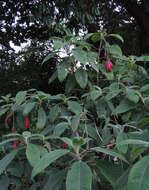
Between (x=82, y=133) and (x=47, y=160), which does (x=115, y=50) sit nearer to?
(x=82, y=133)

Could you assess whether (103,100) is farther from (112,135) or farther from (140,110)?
(112,135)

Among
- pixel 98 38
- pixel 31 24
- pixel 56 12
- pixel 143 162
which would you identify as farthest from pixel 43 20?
pixel 143 162

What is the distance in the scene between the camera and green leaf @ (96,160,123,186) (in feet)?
3.62

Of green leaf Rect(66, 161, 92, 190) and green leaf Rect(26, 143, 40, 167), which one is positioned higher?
green leaf Rect(26, 143, 40, 167)

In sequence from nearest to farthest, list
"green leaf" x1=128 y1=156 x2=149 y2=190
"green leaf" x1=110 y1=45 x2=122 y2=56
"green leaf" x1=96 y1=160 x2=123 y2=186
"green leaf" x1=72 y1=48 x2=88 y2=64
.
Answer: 1. "green leaf" x1=128 y1=156 x2=149 y2=190
2. "green leaf" x1=96 y1=160 x2=123 y2=186
3. "green leaf" x1=72 y1=48 x2=88 y2=64
4. "green leaf" x1=110 y1=45 x2=122 y2=56

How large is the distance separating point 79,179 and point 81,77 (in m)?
1.07

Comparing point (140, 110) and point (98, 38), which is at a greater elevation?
point (98, 38)

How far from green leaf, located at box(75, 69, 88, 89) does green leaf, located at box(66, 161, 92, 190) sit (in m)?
1.00

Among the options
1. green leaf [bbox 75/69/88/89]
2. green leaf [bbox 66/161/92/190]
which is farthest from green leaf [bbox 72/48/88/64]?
green leaf [bbox 66/161/92/190]

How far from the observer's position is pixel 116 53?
6.80ft

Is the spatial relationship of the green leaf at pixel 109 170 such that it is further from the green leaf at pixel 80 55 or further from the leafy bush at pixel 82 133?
the green leaf at pixel 80 55

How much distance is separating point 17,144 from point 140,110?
1.93ft

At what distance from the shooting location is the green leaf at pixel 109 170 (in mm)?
1103

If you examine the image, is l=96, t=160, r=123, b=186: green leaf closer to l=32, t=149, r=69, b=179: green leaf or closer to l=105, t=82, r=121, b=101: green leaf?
l=32, t=149, r=69, b=179: green leaf
